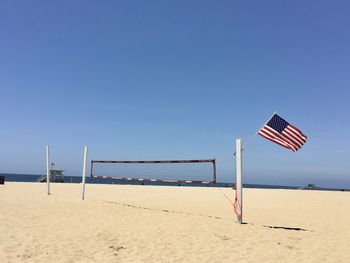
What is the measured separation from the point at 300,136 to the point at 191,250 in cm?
535

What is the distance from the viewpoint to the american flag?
1139 centimetres

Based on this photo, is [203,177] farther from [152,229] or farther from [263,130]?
[152,229]

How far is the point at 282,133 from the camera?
1149cm

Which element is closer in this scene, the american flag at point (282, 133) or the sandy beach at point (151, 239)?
the sandy beach at point (151, 239)

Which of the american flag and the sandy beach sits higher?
the american flag

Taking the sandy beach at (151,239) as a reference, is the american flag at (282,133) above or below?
above

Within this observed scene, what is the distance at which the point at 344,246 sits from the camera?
9359mm

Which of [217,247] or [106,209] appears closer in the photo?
[217,247]

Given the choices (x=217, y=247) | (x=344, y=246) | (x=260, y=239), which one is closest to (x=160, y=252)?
(x=217, y=247)

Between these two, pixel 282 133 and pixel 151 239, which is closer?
pixel 151 239

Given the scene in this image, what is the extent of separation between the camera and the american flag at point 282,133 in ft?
37.4

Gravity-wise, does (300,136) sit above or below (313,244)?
above

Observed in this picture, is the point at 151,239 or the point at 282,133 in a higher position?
the point at 282,133

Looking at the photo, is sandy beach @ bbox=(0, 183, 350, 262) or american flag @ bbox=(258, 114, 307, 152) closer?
sandy beach @ bbox=(0, 183, 350, 262)
